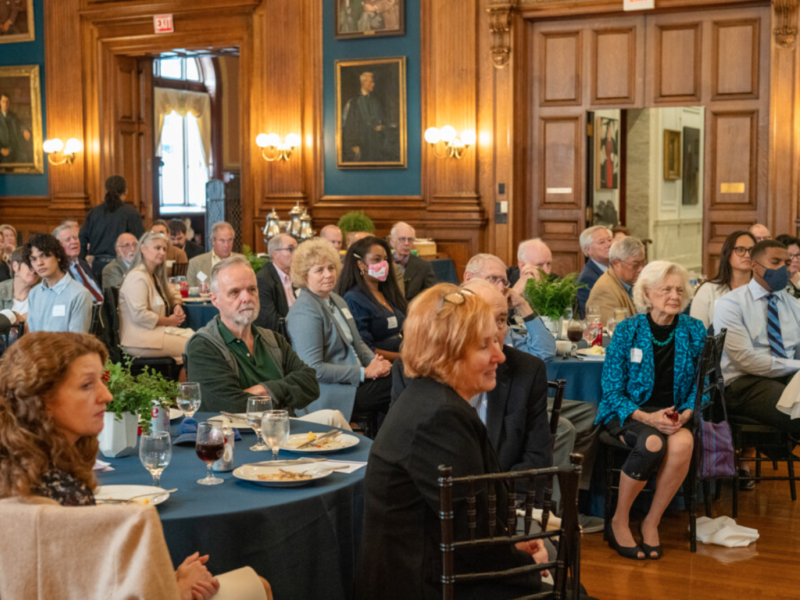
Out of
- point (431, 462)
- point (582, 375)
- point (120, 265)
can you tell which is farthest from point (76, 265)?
point (431, 462)

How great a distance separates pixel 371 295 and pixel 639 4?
238 inches

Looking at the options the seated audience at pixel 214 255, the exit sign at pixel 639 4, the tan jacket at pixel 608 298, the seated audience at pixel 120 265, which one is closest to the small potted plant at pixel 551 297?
the tan jacket at pixel 608 298

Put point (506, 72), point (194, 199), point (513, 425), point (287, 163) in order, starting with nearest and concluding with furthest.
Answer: point (513, 425), point (506, 72), point (287, 163), point (194, 199)

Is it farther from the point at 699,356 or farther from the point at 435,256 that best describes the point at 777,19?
the point at 699,356

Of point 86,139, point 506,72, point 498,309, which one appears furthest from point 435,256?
point 498,309

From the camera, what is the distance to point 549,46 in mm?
10836

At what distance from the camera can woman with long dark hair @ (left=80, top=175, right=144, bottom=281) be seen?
11.2 m

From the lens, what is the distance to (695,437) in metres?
4.68

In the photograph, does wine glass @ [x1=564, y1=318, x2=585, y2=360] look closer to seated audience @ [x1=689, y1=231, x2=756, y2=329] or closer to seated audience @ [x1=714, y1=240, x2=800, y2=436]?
seated audience @ [x1=714, y1=240, x2=800, y2=436]

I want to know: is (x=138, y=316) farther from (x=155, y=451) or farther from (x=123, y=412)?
(x=155, y=451)

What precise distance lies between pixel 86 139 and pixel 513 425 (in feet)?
38.5

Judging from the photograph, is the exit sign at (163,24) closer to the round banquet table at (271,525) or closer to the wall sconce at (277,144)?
the wall sconce at (277,144)

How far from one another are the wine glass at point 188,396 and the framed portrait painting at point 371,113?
Answer: 334 inches

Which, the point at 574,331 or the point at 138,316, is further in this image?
the point at 138,316
